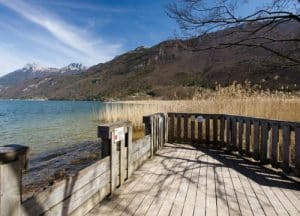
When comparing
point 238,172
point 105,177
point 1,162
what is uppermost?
point 1,162

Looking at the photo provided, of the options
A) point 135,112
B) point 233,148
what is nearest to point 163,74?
point 135,112

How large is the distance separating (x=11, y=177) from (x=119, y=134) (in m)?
2.25

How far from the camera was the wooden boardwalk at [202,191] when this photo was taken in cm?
334

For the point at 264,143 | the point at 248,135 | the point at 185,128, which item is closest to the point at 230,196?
the point at 264,143

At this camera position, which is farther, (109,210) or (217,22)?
(217,22)

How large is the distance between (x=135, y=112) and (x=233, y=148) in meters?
7.88

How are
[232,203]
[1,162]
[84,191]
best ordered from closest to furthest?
[1,162], [84,191], [232,203]

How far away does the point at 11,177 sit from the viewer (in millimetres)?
1908

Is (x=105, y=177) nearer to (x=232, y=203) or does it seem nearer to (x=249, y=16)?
(x=232, y=203)

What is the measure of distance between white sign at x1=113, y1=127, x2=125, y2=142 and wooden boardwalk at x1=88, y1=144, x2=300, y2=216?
2.14 feet

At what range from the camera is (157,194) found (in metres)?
3.83

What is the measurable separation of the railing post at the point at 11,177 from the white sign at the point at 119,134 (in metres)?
1.96

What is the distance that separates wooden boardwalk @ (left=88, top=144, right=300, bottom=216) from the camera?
11.0 ft

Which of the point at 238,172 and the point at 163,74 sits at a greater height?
the point at 163,74
